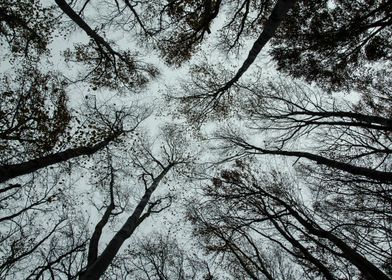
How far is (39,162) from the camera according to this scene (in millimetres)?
5430

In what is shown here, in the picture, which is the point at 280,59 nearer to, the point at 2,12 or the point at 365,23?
the point at 365,23

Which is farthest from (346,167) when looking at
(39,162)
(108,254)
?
(39,162)

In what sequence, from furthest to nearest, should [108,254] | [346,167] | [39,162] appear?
1. [39,162]
2. [108,254]
3. [346,167]

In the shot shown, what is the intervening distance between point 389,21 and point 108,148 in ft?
24.9

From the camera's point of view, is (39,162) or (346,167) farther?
(39,162)

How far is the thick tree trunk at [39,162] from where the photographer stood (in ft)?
15.7

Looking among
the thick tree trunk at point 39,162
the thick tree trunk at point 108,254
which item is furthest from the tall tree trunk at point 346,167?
the thick tree trunk at point 39,162

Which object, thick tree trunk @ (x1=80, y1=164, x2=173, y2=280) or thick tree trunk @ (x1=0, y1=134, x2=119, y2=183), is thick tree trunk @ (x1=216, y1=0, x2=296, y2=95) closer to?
thick tree trunk @ (x1=0, y1=134, x2=119, y2=183)

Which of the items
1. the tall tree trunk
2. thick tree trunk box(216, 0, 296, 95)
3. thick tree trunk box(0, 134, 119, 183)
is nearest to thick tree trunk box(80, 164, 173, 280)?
thick tree trunk box(0, 134, 119, 183)

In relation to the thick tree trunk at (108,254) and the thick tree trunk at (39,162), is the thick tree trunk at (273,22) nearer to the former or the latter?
the thick tree trunk at (39,162)

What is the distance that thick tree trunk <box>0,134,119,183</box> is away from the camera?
477 cm

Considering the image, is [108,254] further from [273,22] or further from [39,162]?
[273,22]

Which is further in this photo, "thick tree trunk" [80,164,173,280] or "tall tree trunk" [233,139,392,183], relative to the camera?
"thick tree trunk" [80,164,173,280]

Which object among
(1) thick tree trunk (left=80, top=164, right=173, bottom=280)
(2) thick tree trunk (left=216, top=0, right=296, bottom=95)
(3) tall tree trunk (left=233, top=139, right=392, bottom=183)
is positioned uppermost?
(2) thick tree trunk (left=216, top=0, right=296, bottom=95)
